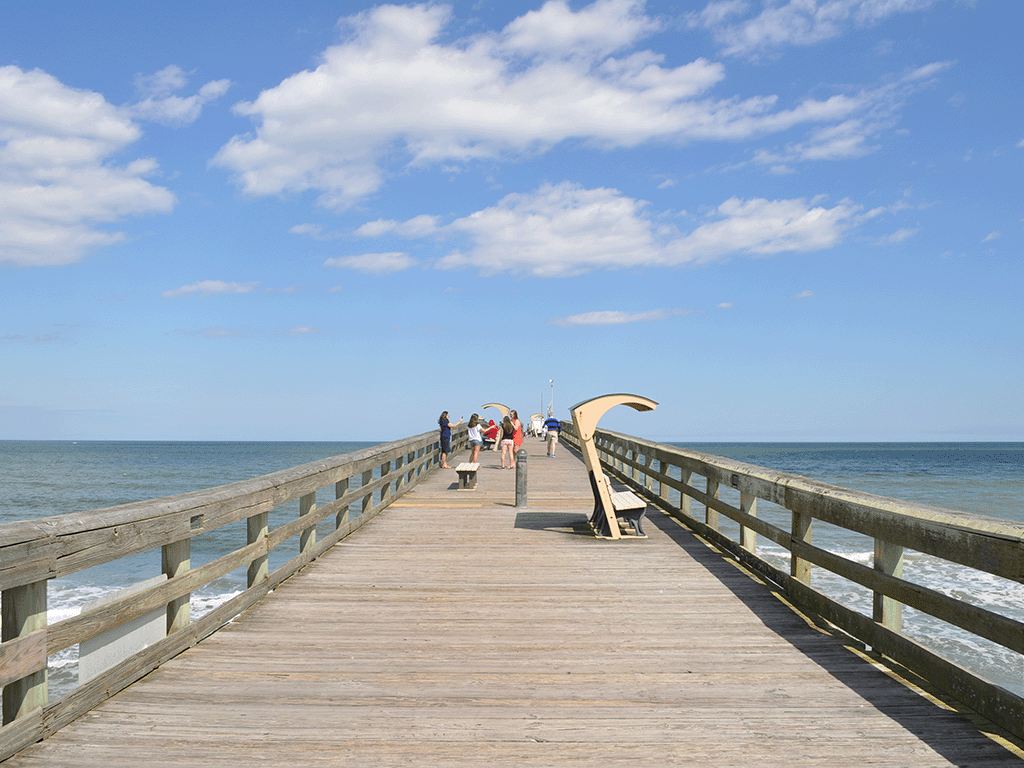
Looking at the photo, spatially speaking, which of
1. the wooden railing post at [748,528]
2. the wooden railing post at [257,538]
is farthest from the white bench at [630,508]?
the wooden railing post at [257,538]

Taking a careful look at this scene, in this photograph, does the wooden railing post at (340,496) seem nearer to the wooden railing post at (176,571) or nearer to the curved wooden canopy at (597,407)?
the curved wooden canopy at (597,407)

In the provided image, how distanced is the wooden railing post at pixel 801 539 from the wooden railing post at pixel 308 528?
444 centimetres

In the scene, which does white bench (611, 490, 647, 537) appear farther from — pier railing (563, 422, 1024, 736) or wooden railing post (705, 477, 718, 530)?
pier railing (563, 422, 1024, 736)

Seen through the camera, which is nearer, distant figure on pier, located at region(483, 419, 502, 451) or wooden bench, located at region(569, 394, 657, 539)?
wooden bench, located at region(569, 394, 657, 539)

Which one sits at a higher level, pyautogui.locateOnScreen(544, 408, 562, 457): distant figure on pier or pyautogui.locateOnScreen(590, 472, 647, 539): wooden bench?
pyautogui.locateOnScreen(544, 408, 562, 457): distant figure on pier

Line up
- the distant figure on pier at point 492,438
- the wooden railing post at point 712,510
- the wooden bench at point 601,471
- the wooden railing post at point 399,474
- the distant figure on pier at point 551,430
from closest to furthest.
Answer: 1. the wooden railing post at point 712,510
2. the wooden bench at point 601,471
3. the wooden railing post at point 399,474
4. the distant figure on pier at point 551,430
5. the distant figure on pier at point 492,438

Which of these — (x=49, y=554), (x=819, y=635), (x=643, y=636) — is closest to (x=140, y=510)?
(x=49, y=554)

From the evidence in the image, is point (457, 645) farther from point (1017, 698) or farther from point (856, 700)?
point (1017, 698)

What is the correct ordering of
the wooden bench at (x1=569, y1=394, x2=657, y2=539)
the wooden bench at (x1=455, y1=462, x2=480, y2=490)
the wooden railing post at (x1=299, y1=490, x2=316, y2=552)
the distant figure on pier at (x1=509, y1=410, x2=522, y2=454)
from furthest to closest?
the distant figure on pier at (x1=509, y1=410, x2=522, y2=454) → the wooden bench at (x1=455, y1=462, x2=480, y2=490) → the wooden bench at (x1=569, y1=394, x2=657, y2=539) → the wooden railing post at (x1=299, y1=490, x2=316, y2=552)

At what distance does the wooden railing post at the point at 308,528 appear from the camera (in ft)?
24.8

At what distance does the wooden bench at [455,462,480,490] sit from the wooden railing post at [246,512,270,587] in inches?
334

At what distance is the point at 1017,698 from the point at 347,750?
3212mm

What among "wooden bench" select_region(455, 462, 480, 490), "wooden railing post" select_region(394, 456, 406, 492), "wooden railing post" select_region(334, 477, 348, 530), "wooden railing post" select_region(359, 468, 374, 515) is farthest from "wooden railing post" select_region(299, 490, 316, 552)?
"wooden bench" select_region(455, 462, 480, 490)

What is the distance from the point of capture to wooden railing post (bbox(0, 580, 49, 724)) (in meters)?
3.49
